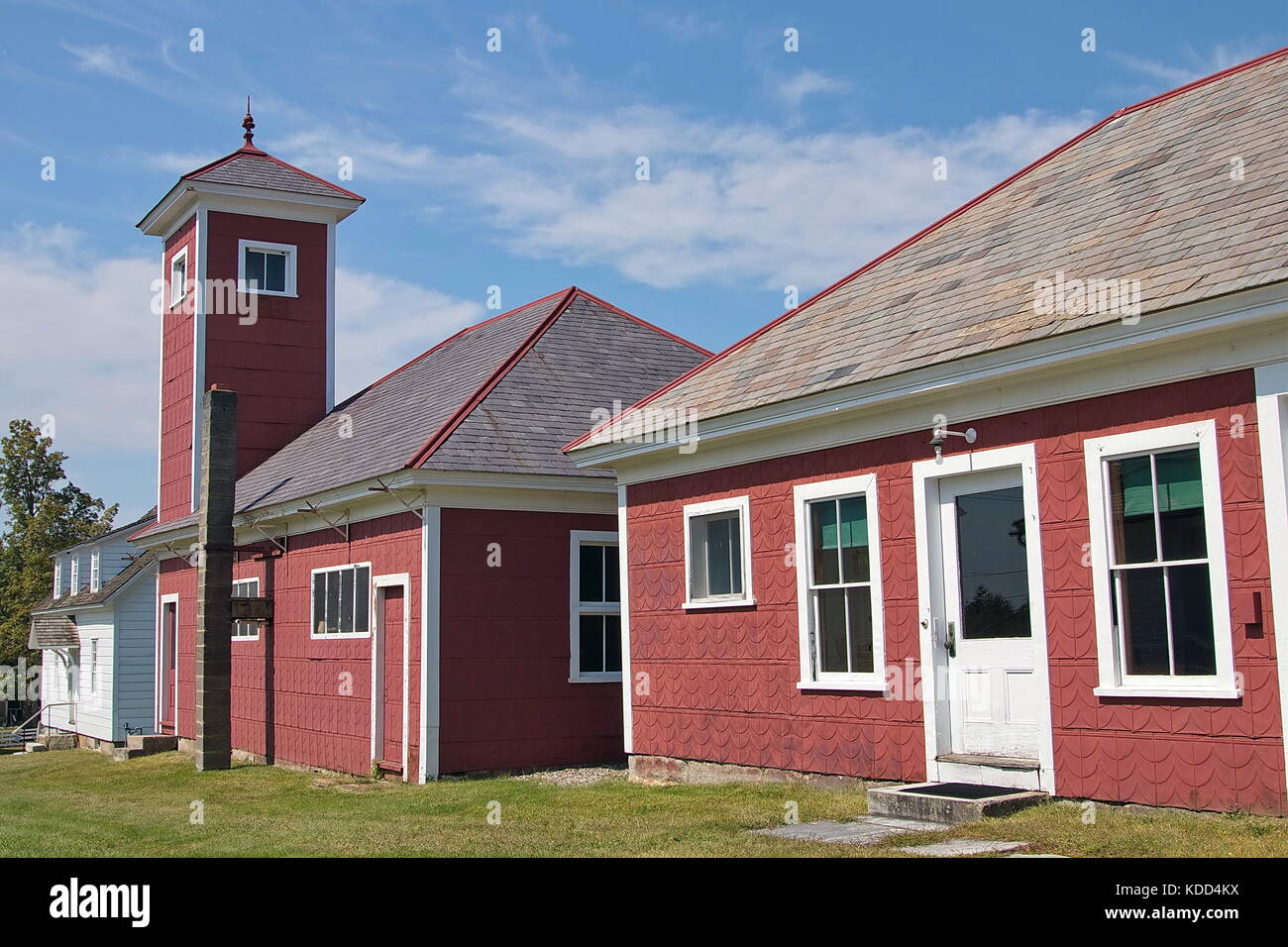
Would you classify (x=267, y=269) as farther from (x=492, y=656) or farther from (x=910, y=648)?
(x=910, y=648)

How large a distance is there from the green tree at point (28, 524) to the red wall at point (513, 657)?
122 feet

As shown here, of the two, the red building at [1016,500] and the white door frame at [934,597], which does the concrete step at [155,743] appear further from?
the white door frame at [934,597]

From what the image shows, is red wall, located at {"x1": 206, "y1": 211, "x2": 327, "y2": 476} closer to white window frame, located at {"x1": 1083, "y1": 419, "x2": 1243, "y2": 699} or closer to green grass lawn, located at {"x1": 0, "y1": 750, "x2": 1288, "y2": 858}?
green grass lawn, located at {"x1": 0, "y1": 750, "x2": 1288, "y2": 858}

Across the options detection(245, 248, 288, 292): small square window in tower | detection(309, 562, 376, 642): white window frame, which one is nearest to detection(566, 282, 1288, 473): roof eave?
detection(309, 562, 376, 642): white window frame

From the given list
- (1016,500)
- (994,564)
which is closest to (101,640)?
(994,564)

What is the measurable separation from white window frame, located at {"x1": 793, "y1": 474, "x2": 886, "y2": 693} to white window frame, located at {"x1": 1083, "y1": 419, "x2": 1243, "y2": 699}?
2.28 metres

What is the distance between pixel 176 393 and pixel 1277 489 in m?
21.6

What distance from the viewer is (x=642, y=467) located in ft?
46.9

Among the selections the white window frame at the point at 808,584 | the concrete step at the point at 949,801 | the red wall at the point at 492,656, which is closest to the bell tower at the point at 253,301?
the red wall at the point at 492,656

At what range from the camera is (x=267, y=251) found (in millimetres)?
24594

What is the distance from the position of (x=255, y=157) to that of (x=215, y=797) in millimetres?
14331

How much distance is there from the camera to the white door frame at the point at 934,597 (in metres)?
9.65
